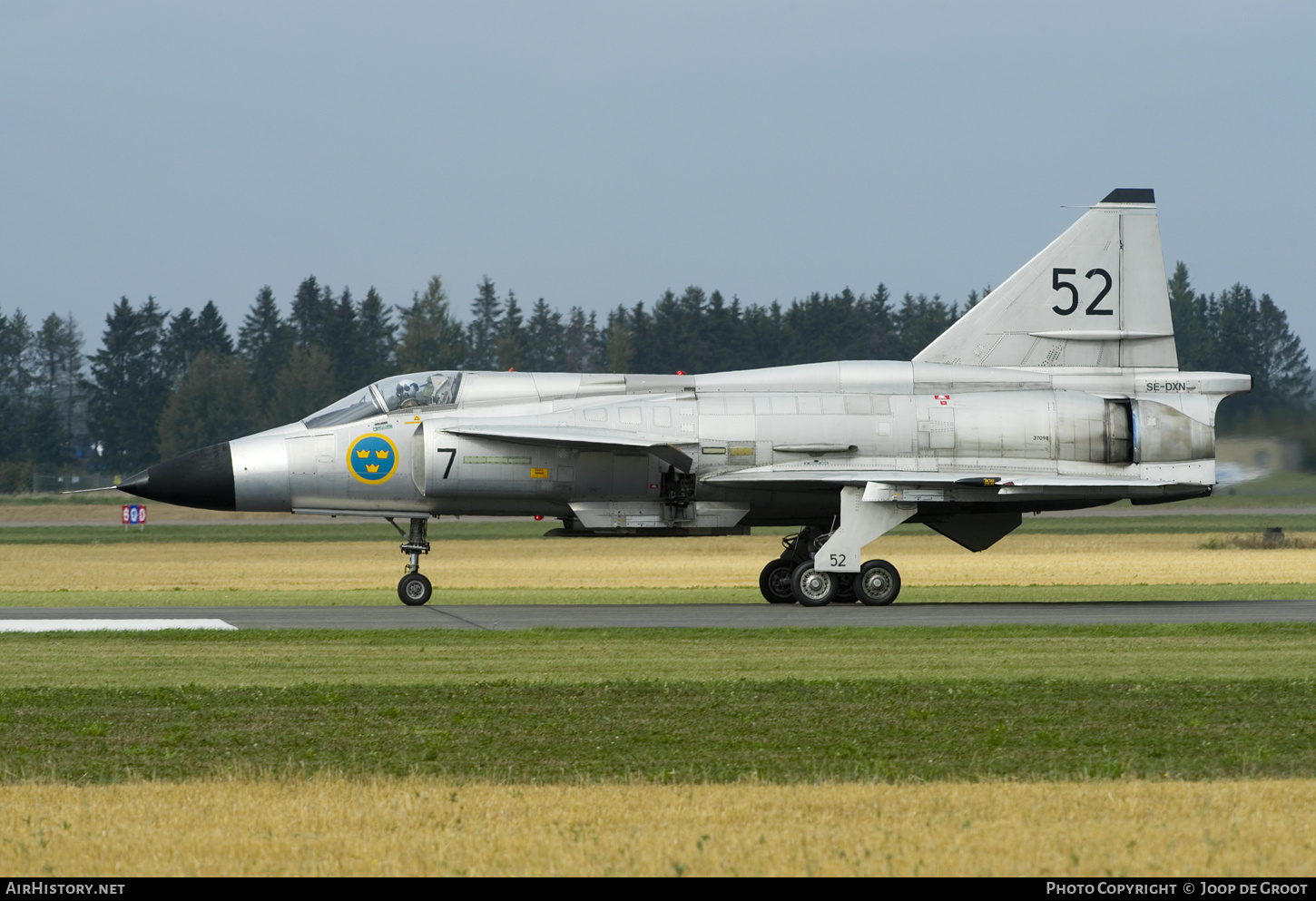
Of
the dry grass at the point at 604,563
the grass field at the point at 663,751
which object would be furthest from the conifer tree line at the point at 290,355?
the grass field at the point at 663,751

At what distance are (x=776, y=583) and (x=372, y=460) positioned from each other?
6514 millimetres

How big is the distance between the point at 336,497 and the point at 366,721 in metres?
11.0

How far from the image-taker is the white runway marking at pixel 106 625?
18.5 metres

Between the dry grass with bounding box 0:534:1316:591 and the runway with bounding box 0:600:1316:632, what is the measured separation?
703cm

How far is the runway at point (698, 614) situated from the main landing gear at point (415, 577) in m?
0.21

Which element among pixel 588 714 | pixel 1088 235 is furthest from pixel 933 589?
pixel 588 714

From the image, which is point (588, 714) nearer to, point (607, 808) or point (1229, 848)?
point (607, 808)

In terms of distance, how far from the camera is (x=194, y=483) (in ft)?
70.7

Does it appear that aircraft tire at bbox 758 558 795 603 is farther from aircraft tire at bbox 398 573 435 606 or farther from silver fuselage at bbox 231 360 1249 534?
aircraft tire at bbox 398 573 435 606

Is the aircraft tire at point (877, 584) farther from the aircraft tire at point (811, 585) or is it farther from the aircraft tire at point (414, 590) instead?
the aircraft tire at point (414, 590)

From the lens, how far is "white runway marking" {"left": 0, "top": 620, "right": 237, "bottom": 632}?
18469mm

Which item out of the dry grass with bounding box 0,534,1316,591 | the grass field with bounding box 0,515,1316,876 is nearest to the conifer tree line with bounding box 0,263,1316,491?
the dry grass with bounding box 0,534,1316,591

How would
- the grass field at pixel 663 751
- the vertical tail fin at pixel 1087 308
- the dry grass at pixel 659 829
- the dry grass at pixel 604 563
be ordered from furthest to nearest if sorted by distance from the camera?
the dry grass at pixel 604 563
the vertical tail fin at pixel 1087 308
the grass field at pixel 663 751
the dry grass at pixel 659 829

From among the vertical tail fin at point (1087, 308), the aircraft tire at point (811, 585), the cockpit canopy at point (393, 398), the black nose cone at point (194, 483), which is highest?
the vertical tail fin at point (1087, 308)
